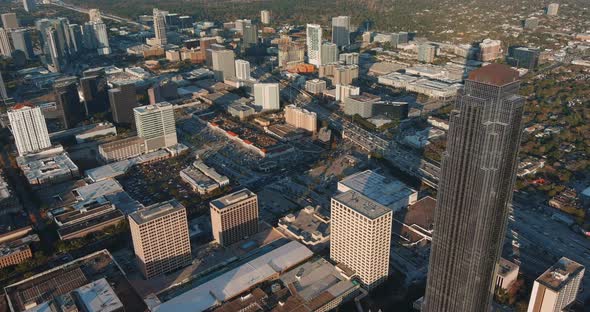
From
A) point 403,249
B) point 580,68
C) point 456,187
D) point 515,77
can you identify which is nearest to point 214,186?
point 403,249

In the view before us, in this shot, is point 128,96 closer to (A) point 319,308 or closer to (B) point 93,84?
(B) point 93,84

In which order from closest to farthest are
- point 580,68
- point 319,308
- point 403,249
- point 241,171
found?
1. point 319,308
2. point 403,249
3. point 241,171
4. point 580,68

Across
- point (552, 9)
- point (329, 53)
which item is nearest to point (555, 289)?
point (329, 53)

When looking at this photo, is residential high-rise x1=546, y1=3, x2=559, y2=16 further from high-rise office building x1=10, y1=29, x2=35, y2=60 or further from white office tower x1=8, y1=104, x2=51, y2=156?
high-rise office building x1=10, y1=29, x2=35, y2=60

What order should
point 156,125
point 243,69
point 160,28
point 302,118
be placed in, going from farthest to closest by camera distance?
point 160,28 → point 243,69 → point 302,118 → point 156,125

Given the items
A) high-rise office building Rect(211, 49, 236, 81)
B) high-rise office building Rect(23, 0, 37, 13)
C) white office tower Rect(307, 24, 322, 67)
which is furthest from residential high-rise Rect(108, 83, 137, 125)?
high-rise office building Rect(23, 0, 37, 13)

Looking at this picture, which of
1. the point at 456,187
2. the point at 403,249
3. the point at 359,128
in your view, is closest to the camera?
the point at 456,187

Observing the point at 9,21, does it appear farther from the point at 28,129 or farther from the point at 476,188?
the point at 476,188
